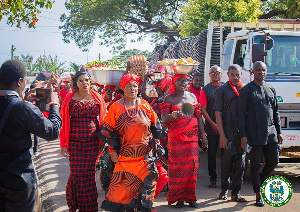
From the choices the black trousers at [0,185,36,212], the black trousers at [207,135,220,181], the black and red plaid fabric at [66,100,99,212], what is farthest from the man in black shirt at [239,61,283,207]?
the black trousers at [0,185,36,212]

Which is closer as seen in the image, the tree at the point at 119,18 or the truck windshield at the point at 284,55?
the truck windshield at the point at 284,55

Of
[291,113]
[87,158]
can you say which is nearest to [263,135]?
[291,113]

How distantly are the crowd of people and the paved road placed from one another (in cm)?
19

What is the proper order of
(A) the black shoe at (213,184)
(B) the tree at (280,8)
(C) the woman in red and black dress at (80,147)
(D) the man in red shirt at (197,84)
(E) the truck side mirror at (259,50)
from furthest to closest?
1. (B) the tree at (280,8)
2. (D) the man in red shirt at (197,84)
3. (A) the black shoe at (213,184)
4. (E) the truck side mirror at (259,50)
5. (C) the woman in red and black dress at (80,147)

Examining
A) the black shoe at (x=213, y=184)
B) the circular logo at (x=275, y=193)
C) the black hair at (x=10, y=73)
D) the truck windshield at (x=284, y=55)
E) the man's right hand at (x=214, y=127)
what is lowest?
the black shoe at (x=213, y=184)

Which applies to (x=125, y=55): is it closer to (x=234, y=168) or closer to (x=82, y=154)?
(x=234, y=168)

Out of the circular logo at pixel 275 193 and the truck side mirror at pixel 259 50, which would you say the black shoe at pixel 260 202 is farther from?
the truck side mirror at pixel 259 50

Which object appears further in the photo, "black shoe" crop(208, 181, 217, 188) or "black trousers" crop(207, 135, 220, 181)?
"black trousers" crop(207, 135, 220, 181)

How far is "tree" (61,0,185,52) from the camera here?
1351 inches

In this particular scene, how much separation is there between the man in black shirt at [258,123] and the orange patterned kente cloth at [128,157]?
165 cm

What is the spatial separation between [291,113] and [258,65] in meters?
1.81

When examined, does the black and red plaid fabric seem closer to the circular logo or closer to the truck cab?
the circular logo

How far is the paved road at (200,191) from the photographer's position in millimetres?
6914

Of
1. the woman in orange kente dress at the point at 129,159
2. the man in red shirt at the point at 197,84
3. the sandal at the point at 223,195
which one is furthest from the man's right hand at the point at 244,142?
the man in red shirt at the point at 197,84
